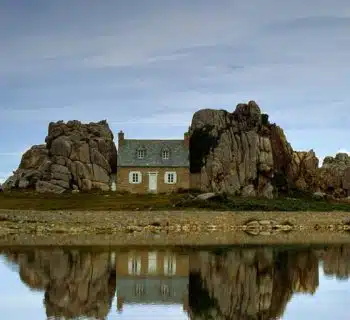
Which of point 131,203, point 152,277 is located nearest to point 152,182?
point 131,203

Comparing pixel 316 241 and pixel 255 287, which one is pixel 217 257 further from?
pixel 316 241

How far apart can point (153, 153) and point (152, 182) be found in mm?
4051

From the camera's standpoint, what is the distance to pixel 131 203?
6956 cm

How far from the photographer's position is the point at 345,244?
49.3 metres

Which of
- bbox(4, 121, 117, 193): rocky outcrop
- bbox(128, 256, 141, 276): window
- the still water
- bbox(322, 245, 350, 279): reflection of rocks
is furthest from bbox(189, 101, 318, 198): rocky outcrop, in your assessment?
bbox(128, 256, 141, 276): window

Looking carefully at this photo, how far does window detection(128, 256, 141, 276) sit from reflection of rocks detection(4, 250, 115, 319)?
3.79ft

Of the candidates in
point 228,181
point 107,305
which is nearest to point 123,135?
point 228,181

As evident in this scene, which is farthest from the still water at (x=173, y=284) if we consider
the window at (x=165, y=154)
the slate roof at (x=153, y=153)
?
the window at (x=165, y=154)

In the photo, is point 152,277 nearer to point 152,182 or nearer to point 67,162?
point 67,162

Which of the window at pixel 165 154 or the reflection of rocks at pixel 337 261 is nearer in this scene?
the reflection of rocks at pixel 337 261

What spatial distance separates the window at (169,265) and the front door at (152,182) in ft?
147

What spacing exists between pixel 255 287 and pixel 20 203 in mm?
43858

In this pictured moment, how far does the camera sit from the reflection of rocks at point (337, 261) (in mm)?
33603

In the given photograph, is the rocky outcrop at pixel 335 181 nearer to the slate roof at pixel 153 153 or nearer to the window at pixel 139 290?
the slate roof at pixel 153 153
